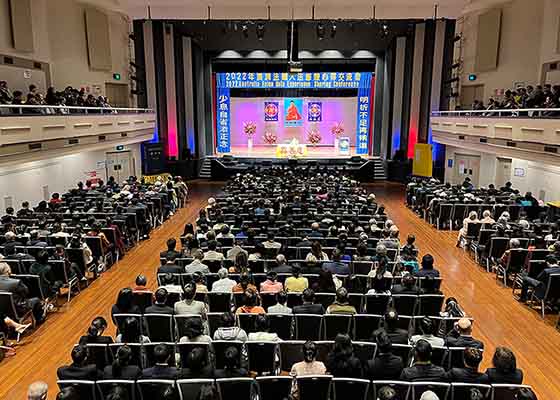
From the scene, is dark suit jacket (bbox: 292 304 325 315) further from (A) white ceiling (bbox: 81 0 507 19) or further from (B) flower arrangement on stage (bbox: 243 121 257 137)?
(B) flower arrangement on stage (bbox: 243 121 257 137)

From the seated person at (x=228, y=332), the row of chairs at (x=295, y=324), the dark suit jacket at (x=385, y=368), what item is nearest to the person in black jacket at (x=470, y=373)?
the dark suit jacket at (x=385, y=368)

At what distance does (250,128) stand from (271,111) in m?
1.70

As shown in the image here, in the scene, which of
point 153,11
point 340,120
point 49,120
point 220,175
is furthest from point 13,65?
point 340,120

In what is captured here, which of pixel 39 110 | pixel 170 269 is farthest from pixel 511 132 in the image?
pixel 39 110

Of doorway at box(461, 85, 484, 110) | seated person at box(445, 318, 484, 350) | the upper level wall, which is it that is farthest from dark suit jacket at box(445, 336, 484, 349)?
doorway at box(461, 85, 484, 110)

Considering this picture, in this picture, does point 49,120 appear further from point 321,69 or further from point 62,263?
point 321,69

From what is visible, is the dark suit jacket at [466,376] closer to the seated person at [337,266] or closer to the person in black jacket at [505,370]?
the person in black jacket at [505,370]

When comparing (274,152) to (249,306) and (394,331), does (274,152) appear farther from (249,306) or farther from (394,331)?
(394,331)

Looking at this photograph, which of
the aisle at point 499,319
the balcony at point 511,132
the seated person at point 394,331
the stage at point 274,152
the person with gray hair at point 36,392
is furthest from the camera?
the stage at point 274,152

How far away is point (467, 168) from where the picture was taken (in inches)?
804

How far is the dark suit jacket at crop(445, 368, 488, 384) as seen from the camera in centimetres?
426

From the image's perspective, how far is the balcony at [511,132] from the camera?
1121 cm

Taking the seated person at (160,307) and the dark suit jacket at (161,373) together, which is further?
the seated person at (160,307)

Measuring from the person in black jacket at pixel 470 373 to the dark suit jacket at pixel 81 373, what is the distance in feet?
10.9
